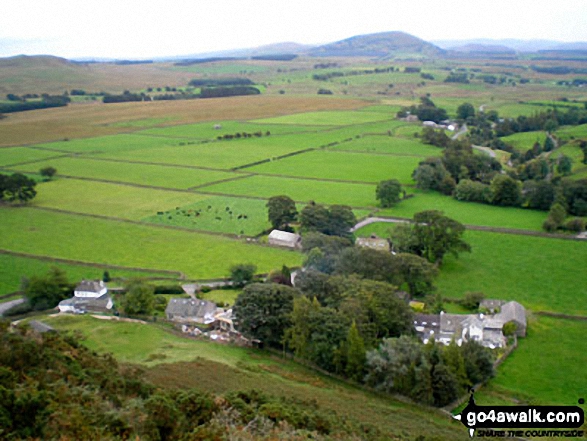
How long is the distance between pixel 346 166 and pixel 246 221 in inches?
1306

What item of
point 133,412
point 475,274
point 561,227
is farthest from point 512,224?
point 133,412

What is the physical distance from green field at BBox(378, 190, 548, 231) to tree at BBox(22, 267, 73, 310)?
36.3 meters

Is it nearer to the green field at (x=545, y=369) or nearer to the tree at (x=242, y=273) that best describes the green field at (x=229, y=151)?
the tree at (x=242, y=273)

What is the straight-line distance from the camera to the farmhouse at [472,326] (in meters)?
35.6

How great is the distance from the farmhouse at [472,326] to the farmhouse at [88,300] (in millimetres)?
22978

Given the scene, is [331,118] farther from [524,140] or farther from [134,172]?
[134,172]

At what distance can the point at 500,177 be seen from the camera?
69062mm

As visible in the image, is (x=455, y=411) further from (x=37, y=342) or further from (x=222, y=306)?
(x=37, y=342)

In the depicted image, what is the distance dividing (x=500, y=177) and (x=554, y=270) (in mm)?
24038

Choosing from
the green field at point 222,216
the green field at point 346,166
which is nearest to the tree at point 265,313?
the green field at point 222,216

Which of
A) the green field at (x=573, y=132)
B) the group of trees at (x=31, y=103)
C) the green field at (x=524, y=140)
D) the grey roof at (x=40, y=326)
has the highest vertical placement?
the group of trees at (x=31, y=103)

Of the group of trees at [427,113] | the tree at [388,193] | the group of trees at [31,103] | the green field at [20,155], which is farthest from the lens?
the group of trees at [31,103]

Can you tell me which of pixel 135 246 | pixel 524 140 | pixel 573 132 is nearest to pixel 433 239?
pixel 135 246

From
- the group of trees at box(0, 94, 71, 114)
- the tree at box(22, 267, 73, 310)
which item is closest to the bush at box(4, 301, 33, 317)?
the tree at box(22, 267, 73, 310)
